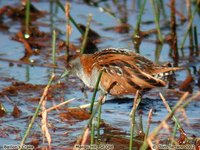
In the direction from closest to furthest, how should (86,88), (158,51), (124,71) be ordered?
1. (124,71)
2. (86,88)
3. (158,51)

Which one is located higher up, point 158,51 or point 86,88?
point 158,51

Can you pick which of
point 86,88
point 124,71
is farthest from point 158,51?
point 124,71

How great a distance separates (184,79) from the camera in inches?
327

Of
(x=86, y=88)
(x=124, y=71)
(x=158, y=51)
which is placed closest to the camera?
(x=124, y=71)

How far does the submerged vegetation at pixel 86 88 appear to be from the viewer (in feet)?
19.3

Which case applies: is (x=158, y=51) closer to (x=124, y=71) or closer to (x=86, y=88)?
(x=86, y=88)

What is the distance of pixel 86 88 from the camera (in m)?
7.94

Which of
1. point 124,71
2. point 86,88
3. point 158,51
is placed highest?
point 158,51

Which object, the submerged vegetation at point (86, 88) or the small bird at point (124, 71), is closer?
the submerged vegetation at point (86, 88)

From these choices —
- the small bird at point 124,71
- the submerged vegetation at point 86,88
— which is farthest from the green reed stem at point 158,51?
the small bird at point 124,71

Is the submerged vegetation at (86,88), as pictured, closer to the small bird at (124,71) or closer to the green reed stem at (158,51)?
the green reed stem at (158,51)

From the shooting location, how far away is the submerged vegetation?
5895 mm

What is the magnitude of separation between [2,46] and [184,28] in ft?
9.49

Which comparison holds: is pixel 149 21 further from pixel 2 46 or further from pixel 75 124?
pixel 75 124
